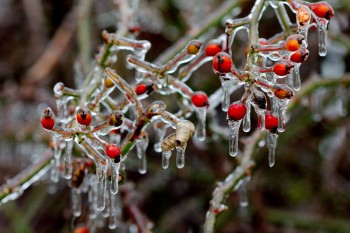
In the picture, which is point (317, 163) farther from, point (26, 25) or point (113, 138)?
point (26, 25)

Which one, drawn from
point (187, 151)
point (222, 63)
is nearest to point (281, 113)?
point (222, 63)

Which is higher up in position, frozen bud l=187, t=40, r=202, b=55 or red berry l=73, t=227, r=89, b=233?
frozen bud l=187, t=40, r=202, b=55

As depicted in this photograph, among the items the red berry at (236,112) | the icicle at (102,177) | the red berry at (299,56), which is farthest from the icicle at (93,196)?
the red berry at (299,56)

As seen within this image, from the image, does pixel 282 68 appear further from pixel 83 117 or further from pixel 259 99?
pixel 83 117

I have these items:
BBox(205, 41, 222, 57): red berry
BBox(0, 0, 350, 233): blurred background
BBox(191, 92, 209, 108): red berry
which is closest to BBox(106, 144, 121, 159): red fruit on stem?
BBox(191, 92, 209, 108): red berry

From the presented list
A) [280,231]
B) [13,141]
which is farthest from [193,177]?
[13,141]

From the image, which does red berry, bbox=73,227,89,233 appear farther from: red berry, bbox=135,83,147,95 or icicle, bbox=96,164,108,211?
red berry, bbox=135,83,147,95
